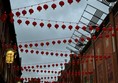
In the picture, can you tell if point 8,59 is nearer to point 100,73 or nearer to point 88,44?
point 100,73

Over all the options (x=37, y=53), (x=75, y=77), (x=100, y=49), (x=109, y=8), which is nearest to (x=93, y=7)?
(x=109, y=8)

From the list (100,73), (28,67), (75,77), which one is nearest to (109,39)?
(100,73)

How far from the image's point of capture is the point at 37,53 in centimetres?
2767

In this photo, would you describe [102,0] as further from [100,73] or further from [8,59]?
[8,59]

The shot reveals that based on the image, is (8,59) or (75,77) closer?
(8,59)

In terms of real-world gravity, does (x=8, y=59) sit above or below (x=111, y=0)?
below

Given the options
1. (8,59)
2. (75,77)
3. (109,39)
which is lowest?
(75,77)

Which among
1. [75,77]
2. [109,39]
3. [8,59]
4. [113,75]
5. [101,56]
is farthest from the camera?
[75,77]

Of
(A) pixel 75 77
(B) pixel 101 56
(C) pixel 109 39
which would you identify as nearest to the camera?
(C) pixel 109 39

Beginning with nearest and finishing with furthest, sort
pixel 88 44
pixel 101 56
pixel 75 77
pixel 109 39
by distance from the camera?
pixel 109 39 < pixel 101 56 < pixel 88 44 < pixel 75 77

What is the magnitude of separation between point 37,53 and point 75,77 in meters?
37.4

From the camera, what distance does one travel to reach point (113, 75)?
3309 centimetres

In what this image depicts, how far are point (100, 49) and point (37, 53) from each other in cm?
1460

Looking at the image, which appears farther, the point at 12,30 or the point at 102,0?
the point at 12,30
